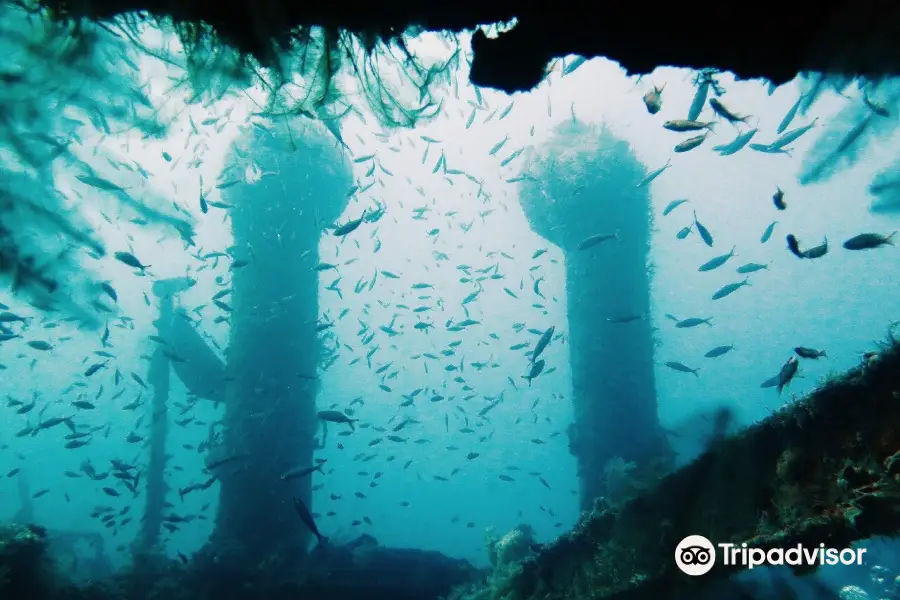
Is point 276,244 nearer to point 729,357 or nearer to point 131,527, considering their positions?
point 131,527

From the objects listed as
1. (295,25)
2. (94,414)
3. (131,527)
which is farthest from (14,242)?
(94,414)

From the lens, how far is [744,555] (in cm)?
385

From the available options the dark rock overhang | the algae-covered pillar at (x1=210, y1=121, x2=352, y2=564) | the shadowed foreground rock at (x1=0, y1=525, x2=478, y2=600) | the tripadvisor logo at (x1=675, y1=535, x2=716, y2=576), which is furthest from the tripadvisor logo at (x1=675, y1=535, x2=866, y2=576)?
the algae-covered pillar at (x1=210, y1=121, x2=352, y2=564)

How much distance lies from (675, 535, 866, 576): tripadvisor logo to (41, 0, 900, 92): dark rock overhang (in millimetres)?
3671

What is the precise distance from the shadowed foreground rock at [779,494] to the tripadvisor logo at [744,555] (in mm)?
69

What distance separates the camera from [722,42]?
284 cm

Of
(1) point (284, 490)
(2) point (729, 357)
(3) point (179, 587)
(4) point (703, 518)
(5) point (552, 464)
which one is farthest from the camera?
(5) point (552, 464)

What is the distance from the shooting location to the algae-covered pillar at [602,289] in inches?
506

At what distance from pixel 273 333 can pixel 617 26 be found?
39.9 feet

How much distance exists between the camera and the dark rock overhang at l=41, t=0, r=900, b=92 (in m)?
2.68

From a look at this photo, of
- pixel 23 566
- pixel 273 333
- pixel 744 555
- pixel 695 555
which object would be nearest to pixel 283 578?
pixel 23 566

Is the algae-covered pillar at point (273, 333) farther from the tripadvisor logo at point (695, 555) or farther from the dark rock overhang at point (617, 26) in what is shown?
the tripadvisor logo at point (695, 555)

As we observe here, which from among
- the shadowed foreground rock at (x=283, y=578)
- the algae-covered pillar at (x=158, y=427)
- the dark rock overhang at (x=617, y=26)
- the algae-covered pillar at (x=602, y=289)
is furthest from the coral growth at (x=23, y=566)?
the algae-covered pillar at (x=602, y=289)

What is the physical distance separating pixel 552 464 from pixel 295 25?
147860mm
